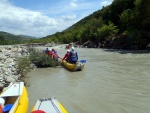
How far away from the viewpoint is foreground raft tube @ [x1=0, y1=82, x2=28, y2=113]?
672 centimetres

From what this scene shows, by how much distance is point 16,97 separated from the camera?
7.95 metres

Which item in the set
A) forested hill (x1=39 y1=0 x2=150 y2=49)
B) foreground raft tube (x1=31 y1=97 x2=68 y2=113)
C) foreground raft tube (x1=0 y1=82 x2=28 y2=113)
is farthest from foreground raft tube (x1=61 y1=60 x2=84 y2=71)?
forested hill (x1=39 y1=0 x2=150 y2=49)

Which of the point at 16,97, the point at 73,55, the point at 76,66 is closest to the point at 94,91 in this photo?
the point at 16,97

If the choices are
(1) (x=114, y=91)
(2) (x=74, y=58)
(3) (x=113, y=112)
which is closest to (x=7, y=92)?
(3) (x=113, y=112)

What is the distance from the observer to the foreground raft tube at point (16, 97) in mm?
6725

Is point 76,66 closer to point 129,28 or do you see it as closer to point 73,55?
point 73,55

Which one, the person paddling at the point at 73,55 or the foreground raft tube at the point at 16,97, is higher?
the person paddling at the point at 73,55

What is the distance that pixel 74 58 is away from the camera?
15734mm

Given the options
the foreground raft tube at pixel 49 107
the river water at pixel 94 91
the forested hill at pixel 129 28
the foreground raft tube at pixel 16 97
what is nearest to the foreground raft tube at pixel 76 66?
the river water at pixel 94 91

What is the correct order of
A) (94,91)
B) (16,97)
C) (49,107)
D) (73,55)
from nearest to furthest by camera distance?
(49,107) < (16,97) < (94,91) < (73,55)

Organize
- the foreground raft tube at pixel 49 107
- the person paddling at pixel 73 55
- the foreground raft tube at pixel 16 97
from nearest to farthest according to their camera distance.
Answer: the foreground raft tube at pixel 49 107 < the foreground raft tube at pixel 16 97 < the person paddling at pixel 73 55

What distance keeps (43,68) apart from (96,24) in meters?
43.6

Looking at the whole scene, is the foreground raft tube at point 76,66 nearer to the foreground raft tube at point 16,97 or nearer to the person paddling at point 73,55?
the person paddling at point 73,55

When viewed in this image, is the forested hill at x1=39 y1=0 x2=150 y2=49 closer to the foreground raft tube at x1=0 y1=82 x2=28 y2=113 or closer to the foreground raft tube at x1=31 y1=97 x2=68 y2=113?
the foreground raft tube at x1=0 y1=82 x2=28 y2=113
